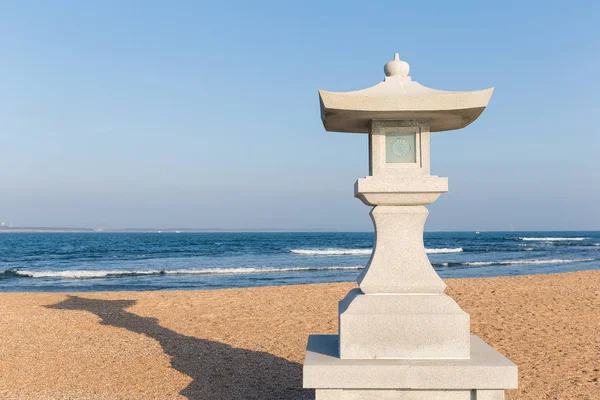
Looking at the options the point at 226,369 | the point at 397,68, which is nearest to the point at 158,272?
the point at 226,369

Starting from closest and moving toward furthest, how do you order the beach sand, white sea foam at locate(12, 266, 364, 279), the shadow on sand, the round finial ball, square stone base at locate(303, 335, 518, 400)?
square stone base at locate(303, 335, 518, 400) < the round finial ball < the shadow on sand < the beach sand < white sea foam at locate(12, 266, 364, 279)

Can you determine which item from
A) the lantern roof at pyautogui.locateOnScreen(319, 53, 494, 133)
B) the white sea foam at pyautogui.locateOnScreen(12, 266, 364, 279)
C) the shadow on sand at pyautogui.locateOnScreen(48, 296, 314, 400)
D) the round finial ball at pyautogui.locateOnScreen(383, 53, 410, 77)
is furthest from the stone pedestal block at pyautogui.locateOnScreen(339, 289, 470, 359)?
the white sea foam at pyautogui.locateOnScreen(12, 266, 364, 279)

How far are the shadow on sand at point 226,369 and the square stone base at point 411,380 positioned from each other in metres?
1.72

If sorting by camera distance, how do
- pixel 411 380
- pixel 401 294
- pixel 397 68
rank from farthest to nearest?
pixel 397 68 < pixel 401 294 < pixel 411 380

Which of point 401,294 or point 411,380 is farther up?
point 401,294

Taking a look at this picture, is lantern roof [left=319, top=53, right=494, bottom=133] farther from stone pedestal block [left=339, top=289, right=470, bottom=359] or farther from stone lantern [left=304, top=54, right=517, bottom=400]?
stone pedestal block [left=339, top=289, right=470, bottom=359]

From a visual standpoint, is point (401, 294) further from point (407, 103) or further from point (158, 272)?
point (158, 272)

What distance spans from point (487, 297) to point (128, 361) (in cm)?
848

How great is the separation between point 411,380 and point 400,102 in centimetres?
203

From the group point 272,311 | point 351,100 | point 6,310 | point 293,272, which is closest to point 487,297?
point 272,311

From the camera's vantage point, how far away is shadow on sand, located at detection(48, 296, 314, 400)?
5496 mm

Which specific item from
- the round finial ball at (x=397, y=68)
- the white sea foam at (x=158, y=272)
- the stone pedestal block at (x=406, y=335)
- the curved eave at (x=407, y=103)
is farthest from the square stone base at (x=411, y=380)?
the white sea foam at (x=158, y=272)

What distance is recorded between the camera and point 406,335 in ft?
13.2

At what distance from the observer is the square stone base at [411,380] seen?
3742mm
